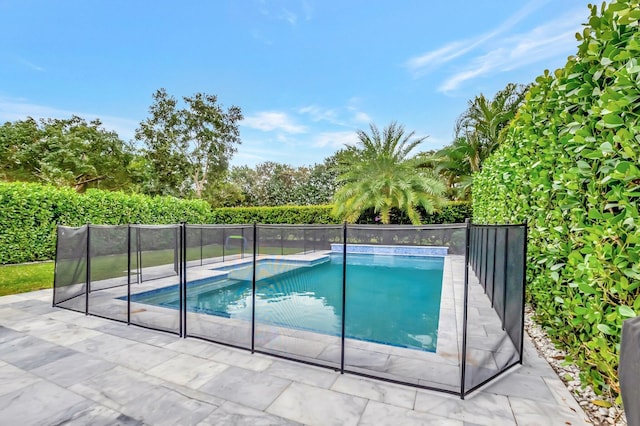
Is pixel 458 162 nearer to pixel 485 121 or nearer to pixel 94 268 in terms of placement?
pixel 485 121

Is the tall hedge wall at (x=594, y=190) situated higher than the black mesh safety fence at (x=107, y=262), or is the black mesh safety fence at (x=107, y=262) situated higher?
the tall hedge wall at (x=594, y=190)

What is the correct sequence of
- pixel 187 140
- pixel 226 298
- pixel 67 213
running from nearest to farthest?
1. pixel 226 298
2. pixel 67 213
3. pixel 187 140

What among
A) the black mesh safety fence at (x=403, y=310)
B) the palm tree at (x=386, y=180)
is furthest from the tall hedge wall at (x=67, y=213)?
the black mesh safety fence at (x=403, y=310)

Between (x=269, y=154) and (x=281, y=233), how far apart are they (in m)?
25.8

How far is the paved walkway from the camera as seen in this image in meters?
2.13

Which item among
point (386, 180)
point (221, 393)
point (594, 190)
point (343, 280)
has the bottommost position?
point (221, 393)

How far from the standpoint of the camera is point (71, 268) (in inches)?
187

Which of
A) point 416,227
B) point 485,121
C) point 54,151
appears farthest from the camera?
point 54,151

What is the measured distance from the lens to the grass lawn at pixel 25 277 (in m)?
5.97

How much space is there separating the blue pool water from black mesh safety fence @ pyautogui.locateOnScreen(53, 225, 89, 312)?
2.70 ft

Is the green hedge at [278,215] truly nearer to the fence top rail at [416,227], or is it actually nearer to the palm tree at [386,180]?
the palm tree at [386,180]

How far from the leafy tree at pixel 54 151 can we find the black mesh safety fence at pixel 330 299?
52.2 ft

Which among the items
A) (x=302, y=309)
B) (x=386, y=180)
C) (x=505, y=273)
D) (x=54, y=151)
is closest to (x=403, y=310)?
(x=505, y=273)

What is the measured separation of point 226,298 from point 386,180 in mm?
8871
